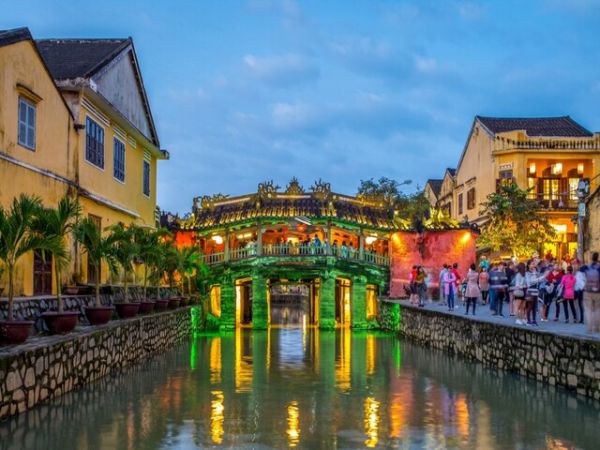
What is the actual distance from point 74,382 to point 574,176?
34585 mm

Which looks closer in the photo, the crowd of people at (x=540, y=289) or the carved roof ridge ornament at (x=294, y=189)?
the crowd of people at (x=540, y=289)

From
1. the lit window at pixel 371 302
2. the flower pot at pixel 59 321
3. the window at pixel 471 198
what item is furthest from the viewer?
the window at pixel 471 198

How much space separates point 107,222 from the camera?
73.6ft

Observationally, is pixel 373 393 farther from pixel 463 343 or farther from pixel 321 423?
pixel 463 343

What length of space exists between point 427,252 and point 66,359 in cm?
2568

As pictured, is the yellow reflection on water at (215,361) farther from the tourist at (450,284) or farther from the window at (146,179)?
the tourist at (450,284)

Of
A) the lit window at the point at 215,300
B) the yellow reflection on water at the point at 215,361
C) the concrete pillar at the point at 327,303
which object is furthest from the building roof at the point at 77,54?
the lit window at the point at 215,300

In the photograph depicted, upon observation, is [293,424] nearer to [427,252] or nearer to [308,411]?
[308,411]

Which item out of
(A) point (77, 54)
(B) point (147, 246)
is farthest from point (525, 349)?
(A) point (77, 54)

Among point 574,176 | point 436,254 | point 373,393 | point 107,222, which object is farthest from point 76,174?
point 574,176

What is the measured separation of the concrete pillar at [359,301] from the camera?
3472cm

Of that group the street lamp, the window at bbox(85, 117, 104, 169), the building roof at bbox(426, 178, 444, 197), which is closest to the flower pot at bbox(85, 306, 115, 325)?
the window at bbox(85, 117, 104, 169)

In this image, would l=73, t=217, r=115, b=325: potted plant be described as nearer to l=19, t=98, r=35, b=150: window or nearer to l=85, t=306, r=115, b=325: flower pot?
l=85, t=306, r=115, b=325: flower pot

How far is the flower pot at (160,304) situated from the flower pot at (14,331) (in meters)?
11.5
